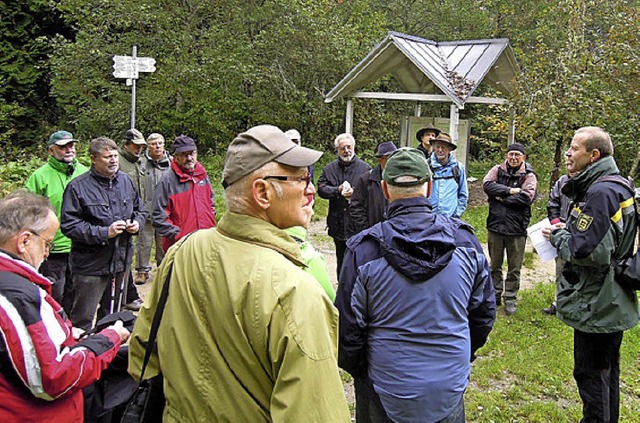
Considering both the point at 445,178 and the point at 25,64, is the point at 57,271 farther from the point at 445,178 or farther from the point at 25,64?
the point at 25,64

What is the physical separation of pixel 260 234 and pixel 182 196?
4210 mm

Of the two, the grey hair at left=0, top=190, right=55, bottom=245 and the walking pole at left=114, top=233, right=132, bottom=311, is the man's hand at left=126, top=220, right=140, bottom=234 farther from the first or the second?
the grey hair at left=0, top=190, right=55, bottom=245

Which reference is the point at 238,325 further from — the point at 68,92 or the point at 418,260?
the point at 68,92

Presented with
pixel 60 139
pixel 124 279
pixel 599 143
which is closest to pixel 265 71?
pixel 60 139

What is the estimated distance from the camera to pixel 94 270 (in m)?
4.94

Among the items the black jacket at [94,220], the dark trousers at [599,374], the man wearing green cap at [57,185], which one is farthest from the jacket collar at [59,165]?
the dark trousers at [599,374]

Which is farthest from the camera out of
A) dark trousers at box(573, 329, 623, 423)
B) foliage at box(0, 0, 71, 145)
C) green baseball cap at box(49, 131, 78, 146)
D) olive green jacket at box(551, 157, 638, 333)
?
foliage at box(0, 0, 71, 145)

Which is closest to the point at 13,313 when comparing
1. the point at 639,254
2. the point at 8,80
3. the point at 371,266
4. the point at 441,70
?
the point at 371,266

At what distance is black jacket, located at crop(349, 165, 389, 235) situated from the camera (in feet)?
19.7

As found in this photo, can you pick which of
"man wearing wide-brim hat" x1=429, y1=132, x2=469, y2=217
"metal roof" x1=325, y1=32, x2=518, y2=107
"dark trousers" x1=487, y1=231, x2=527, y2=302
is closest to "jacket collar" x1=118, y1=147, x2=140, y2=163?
"man wearing wide-brim hat" x1=429, y1=132, x2=469, y2=217

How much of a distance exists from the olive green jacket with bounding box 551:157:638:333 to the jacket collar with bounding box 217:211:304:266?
2467mm

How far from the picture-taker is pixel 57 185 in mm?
5219

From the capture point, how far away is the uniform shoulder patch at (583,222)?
353cm

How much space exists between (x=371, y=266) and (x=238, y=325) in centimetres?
110
